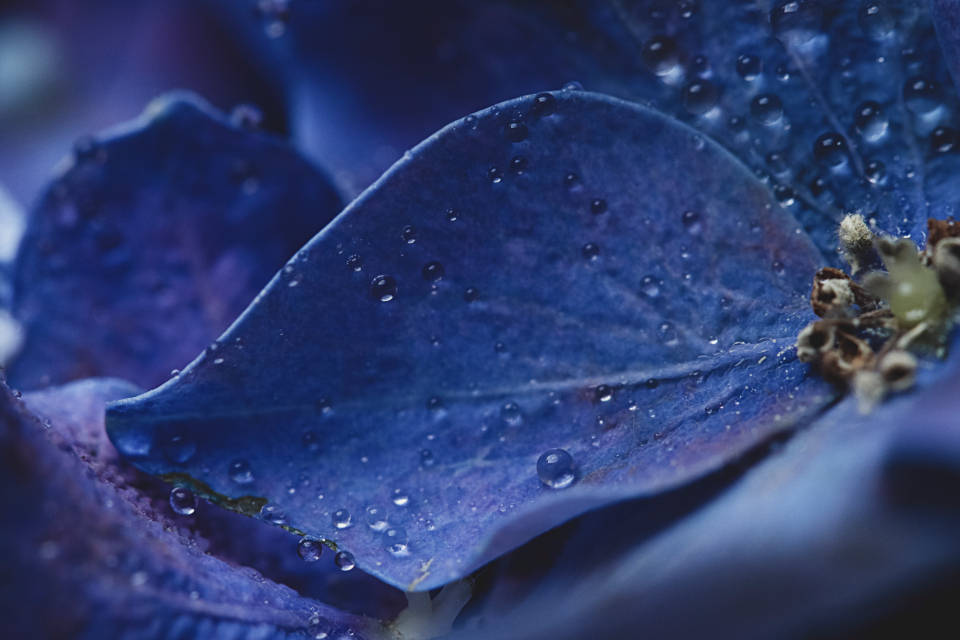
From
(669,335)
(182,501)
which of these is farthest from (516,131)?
(182,501)

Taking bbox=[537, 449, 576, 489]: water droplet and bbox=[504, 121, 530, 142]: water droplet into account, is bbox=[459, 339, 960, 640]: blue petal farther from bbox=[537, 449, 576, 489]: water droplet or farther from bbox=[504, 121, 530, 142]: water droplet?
bbox=[504, 121, 530, 142]: water droplet

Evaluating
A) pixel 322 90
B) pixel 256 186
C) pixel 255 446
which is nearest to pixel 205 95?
pixel 322 90

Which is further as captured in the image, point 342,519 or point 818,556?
point 342,519

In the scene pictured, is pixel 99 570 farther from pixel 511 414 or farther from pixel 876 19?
pixel 876 19

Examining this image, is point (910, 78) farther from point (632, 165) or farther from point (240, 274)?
point (240, 274)

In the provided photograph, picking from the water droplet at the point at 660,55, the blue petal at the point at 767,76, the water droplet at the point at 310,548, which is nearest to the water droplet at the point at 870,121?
the blue petal at the point at 767,76
